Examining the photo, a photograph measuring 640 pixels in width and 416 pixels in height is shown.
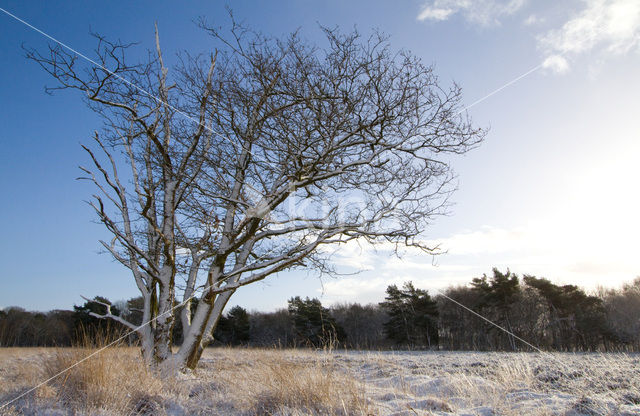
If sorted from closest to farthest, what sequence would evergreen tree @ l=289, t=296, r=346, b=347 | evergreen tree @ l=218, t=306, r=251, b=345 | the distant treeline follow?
evergreen tree @ l=289, t=296, r=346, b=347, the distant treeline, evergreen tree @ l=218, t=306, r=251, b=345

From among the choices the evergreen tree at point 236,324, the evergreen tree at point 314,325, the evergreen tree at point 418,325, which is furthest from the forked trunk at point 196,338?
the evergreen tree at point 418,325

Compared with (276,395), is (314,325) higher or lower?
higher

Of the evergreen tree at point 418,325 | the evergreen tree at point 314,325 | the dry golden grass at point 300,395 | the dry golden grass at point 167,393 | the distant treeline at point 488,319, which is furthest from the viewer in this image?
the evergreen tree at point 418,325

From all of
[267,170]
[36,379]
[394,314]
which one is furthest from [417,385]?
[394,314]

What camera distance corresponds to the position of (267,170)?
6.27 metres

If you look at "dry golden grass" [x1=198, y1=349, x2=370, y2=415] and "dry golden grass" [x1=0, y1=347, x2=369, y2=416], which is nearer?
"dry golden grass" [x1=198, y1=349, x2=370, y2=415]

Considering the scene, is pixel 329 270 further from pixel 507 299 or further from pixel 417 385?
pixel 507 299

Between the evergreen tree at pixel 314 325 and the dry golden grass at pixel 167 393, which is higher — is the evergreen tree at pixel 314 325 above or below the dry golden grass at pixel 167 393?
above

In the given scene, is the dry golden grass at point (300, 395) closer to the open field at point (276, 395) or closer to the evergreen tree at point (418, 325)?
the open field at point (276, 395)

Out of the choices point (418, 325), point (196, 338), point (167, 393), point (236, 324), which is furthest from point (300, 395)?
point (418, 325)

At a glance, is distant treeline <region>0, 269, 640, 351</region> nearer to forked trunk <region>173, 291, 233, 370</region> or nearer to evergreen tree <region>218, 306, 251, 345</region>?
evergreen tree <region>218, 306, 251, 345</region>

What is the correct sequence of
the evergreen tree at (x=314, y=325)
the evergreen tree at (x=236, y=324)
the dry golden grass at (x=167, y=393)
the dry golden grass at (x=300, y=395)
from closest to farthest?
1. the dry golden grass at (x=300, y=395)
2. the dry golden grass at (x=167, y=393)
3. the evergreen tree at (x=314, y=325)
4. the evergreen tree at (x=236, y=324)

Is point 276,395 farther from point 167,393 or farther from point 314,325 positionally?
point 314,325

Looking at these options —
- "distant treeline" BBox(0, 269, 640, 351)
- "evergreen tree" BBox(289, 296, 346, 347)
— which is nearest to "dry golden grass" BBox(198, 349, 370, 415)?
"evergreen tree" BBox(289, 296, 346, 347)
